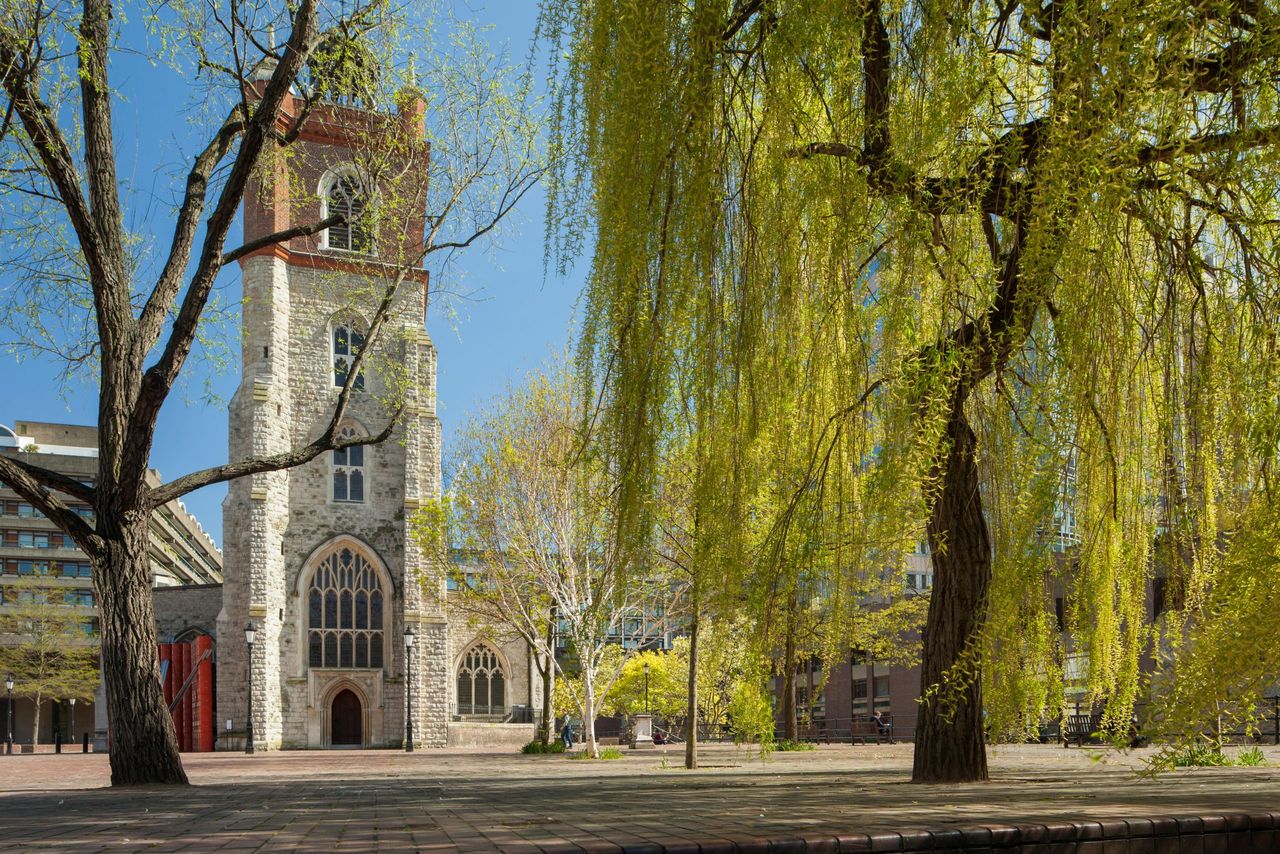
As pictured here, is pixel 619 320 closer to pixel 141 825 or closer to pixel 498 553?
pixel 141 825

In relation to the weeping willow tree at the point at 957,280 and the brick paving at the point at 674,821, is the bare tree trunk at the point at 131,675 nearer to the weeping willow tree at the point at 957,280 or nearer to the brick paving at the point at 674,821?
the brick paving at the point at 674,821

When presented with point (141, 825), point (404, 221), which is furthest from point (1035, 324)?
point (404, 221)

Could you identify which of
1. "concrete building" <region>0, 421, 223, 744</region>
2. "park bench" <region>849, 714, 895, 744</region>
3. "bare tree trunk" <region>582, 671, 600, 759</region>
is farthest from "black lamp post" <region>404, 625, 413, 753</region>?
"concrete building" <region>0, 421, 223, 744</region>

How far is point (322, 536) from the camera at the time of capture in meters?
39.7

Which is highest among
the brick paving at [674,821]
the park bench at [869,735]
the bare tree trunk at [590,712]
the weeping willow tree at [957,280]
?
the weeping willow tree at [957,280]

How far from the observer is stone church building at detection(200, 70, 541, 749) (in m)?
38.0

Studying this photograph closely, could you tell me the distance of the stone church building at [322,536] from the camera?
1495 inches

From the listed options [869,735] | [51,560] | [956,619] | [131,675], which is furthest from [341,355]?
[51,560]

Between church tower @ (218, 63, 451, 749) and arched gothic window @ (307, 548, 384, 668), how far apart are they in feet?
0.16

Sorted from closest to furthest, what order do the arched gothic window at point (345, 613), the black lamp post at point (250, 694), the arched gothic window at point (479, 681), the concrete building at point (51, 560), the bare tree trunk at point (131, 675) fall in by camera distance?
the bare tree trunk at point (131, 675), the black lamp post at point (250, 694), the arched gothic window at point (345, 613), the arched gothic window at point (479, 681), the concrete building at point (51, 560)

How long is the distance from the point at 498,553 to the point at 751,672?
19.5 metres

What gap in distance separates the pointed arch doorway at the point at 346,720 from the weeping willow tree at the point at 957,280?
34.6m

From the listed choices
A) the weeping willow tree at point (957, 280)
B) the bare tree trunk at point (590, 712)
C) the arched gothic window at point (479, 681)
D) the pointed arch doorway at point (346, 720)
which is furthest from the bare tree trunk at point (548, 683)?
the weeping willow tree at point (957, 280)

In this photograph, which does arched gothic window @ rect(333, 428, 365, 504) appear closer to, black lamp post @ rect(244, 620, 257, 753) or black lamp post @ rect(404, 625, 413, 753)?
black lamp post @ rect(404, 625, 413, 753)
